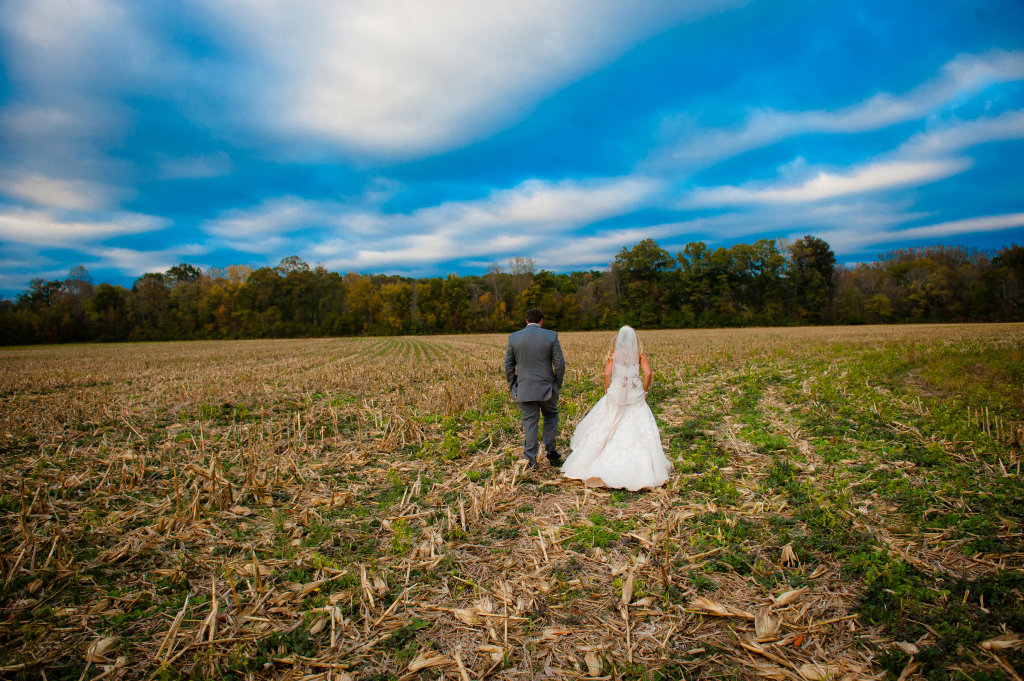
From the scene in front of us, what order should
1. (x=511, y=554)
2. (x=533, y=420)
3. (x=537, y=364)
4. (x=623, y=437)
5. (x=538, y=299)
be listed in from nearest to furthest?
(x=511, y=554), (x=623, y=437), (x=537, y=364), (x=533, y=420), (x=538, y=299)

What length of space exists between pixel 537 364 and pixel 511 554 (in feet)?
9.67

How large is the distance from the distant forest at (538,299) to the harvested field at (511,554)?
67935 mm

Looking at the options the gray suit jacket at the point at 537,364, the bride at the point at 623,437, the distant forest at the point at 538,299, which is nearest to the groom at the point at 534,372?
the gray suit jacket at the point at 537,364

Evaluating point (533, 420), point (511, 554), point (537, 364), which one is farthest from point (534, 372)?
point (511, 554)

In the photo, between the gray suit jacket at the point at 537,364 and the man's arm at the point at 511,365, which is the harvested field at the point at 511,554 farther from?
the man's arm at the point at 511,365

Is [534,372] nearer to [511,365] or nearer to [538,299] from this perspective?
[511,365]

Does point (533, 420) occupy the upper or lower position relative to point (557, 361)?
lower

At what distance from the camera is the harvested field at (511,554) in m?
3.50

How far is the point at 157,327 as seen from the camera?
78.6 metres

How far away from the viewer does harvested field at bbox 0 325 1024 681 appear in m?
3.50

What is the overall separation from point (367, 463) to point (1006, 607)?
797 centimetres

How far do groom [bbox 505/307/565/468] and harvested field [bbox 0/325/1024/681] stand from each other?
81 cm

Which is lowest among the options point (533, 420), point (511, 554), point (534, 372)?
point (511, 554)

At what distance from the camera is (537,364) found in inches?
279
